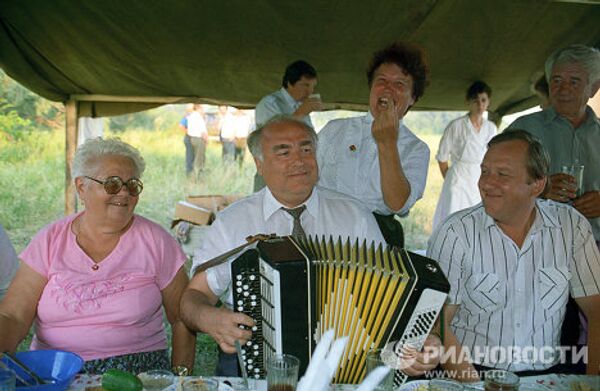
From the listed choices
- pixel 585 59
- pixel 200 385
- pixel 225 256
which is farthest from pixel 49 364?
pixel 585 59

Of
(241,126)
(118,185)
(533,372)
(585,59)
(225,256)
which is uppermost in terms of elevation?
(241,126)

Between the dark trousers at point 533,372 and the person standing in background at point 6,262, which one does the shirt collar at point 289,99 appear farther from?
the dark trousers at point 533,372

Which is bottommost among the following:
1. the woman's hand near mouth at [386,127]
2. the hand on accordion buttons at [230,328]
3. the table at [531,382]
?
the table at [531,382]

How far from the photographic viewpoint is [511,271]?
2.63 m

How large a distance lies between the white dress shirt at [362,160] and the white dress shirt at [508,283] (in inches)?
26.3

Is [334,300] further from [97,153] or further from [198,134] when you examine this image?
[198,134]

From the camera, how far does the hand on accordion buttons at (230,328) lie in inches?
79.8

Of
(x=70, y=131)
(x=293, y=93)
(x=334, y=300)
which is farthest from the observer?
(x=70, y=131)

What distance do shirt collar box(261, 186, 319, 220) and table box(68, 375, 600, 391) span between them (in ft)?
3.02

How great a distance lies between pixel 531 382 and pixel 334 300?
2.64 feet

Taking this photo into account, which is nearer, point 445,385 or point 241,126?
point 445,385

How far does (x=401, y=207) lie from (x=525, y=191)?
0.76 metres

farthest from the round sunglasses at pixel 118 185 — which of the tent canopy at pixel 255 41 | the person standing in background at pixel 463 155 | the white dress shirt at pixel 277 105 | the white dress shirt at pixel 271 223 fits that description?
the person standing in background at pixel 463 155

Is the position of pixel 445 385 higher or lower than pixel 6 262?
lower
